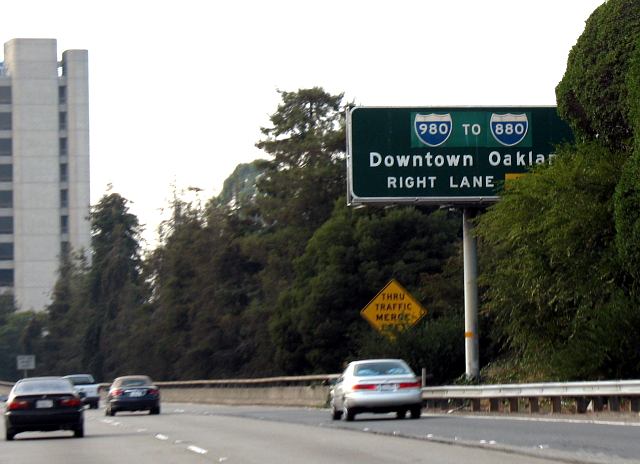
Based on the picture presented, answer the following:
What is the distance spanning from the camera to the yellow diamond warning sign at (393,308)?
130 ft

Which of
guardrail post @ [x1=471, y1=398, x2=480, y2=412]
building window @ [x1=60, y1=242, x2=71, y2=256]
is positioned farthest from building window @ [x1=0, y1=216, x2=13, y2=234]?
guardrail post @ [x1=471, y1=398, x2=480, y2=412]

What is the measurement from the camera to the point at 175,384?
240ft

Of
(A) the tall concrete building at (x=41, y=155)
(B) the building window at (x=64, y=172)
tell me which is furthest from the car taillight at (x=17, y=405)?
(B) the building window at (x=64, y=172)

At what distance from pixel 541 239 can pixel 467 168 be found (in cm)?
464

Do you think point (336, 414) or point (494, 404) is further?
point (494, 404)

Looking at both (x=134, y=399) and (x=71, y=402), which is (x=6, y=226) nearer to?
(x=134, y=399)

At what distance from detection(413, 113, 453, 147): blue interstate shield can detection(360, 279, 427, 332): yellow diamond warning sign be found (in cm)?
425

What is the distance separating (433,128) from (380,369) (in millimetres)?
9930

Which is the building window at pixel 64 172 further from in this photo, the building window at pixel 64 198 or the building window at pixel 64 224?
the building window at pixel 64 224

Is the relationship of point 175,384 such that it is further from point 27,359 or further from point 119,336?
point 27,359

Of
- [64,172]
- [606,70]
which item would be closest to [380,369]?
[606,70]

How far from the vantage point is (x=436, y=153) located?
127ft

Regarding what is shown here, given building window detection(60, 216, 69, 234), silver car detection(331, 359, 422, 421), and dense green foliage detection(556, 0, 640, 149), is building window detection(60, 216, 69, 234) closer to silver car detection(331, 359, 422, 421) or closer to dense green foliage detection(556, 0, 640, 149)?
dense green foliage detection(556, 0, 640, 149)

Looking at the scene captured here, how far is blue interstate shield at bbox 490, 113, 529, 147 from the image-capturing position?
39.1 meters
